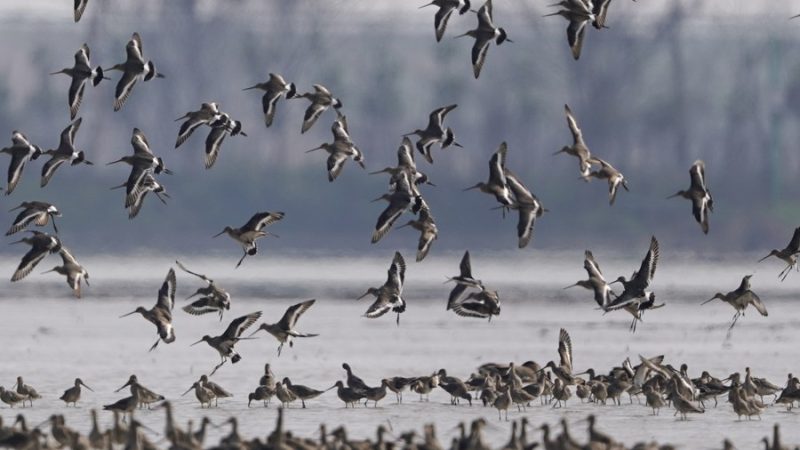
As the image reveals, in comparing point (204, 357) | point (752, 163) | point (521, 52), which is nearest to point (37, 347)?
point (204, 357)

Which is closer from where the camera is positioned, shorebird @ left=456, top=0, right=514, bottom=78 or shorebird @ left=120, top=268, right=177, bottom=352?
shorebird @ left=120, top=268, right=177, bottom=352

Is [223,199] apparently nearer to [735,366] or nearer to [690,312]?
[690,312]

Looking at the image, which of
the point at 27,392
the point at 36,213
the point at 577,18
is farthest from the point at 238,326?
the point at 577,18

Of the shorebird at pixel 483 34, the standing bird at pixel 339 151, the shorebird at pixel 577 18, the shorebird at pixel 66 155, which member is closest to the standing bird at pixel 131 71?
A: the shorebird at pixel 66 155

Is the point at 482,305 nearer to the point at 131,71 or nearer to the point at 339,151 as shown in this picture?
the point at 339,151

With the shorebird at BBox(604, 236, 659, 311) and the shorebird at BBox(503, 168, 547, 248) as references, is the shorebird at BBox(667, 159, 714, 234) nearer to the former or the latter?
the shorebird at BBox(604, 236, 659, 311)

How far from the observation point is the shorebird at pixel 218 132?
20.2 metres

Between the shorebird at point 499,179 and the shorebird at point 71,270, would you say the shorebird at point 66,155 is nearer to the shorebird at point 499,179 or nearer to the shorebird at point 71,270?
the shorebird at point 71,270

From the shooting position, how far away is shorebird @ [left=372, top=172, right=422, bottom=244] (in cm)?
1944

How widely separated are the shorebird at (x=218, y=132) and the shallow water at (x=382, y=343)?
2394 millimetres

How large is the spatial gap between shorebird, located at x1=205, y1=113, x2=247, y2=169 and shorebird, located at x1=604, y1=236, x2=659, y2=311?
4.16 meters

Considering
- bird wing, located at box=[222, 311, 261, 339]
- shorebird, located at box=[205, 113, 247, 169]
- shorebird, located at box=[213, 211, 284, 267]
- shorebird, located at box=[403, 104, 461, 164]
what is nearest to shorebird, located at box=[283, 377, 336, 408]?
bird wing, located at box=[222, 311, 261, 339]

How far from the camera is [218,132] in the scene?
2127 cm

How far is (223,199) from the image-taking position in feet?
163
